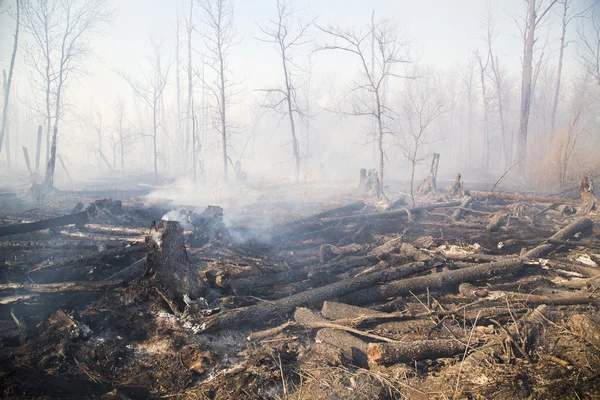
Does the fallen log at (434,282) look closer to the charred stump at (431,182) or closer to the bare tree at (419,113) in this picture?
the bare tree at (419,113)

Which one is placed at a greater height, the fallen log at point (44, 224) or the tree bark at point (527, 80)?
the tree bark at point (527, 80)

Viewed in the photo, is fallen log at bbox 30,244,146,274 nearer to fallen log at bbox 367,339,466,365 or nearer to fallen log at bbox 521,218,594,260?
fallen log at bbox 367,339,466,365

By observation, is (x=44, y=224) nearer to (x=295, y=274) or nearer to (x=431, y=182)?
(x=295, y=274)

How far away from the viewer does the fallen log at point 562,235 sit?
609cm

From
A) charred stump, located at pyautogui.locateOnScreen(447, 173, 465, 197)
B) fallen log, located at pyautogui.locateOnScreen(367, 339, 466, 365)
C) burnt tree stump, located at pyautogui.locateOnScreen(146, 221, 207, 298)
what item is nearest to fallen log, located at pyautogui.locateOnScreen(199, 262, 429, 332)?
burnt tree stump, located at pyautogui.locateOnScreen(146, 221, 207, 298)

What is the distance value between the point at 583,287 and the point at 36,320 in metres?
8.35

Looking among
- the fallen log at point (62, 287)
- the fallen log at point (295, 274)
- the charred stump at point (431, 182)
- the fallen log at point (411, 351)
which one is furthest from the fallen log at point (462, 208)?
the fallen log at point (62, 287)

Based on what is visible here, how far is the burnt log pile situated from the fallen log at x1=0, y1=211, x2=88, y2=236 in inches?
2.0

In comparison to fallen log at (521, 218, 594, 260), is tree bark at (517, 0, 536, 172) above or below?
above

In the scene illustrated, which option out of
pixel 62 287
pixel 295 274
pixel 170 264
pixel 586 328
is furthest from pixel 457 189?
pixel 62 287

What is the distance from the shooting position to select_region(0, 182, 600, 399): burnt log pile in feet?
10.1

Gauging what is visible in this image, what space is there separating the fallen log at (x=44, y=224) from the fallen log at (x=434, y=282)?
24.1 ft

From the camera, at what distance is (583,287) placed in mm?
4746

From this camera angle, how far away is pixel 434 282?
4945 mm
